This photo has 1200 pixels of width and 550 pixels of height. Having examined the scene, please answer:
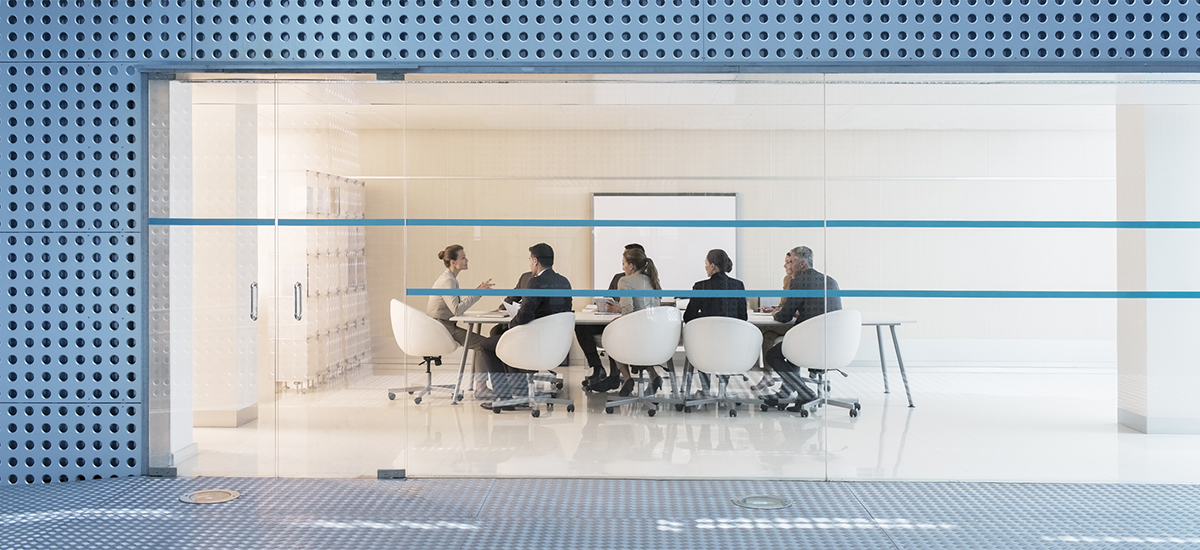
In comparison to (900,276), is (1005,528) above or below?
below

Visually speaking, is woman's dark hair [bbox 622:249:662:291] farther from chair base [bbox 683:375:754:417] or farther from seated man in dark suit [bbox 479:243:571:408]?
chair base [bbox 683:375:754:417]

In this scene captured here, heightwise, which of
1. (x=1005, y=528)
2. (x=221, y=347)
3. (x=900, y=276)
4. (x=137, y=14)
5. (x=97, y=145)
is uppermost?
(x=137, y=14)

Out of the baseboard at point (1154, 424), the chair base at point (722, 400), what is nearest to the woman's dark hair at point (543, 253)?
the chair base at point (722, 400)

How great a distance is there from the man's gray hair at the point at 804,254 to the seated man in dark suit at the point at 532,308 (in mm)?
1237

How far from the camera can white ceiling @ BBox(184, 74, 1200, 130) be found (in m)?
4.47

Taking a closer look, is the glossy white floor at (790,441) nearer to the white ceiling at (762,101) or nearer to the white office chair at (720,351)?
the white office chair at (720,351)

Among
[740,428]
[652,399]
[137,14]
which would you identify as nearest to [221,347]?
[137,14]

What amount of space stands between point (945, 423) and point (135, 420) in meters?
4.39

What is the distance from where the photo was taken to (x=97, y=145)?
439 centimetres

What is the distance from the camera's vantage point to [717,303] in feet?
15.1

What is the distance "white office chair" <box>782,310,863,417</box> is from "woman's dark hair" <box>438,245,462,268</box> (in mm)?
1858

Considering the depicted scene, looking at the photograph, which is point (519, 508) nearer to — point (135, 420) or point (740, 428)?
point (740, 428)

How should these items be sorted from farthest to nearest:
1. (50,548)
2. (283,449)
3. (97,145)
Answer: (283,449) < (97,145) < (50,548)

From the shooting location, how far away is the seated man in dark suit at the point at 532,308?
4.54m
